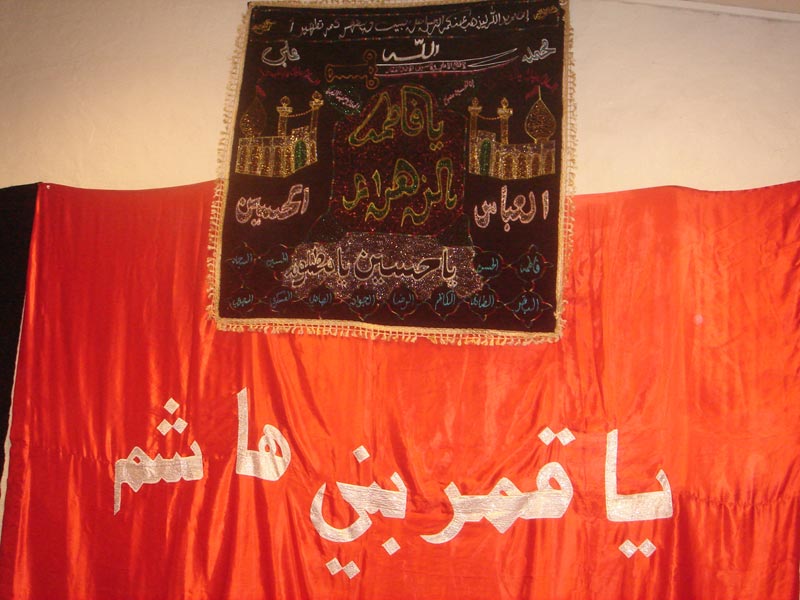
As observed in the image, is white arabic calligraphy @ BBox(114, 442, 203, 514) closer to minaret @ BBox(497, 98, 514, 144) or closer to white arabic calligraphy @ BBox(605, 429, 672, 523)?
white arabic calligraphy @ BBox(605, 429, 672, 523)

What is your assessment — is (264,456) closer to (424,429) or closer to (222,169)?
(424,429)

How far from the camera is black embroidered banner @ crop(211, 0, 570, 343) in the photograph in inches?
79.0

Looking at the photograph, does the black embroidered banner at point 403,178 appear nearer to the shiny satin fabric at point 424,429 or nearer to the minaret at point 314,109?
the minaret at point 314,109

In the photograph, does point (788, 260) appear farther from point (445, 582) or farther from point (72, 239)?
point (72, 239)

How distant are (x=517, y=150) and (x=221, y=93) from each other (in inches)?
45.1

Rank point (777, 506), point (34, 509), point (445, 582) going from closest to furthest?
point (777, 506) → point (445, 582) → point (34, 509)

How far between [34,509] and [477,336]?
1666 millimetres

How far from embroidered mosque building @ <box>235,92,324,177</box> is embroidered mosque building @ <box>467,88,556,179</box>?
570 mm

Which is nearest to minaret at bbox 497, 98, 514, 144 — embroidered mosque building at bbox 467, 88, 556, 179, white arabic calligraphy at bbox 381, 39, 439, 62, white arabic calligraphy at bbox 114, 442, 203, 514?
embroidered mosque building at bbox 467, 88, 556, 179

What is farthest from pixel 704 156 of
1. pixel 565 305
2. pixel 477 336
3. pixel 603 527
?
pixel 603 527

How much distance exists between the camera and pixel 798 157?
2.03m

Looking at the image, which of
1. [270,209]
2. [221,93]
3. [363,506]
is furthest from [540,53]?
[363,506]

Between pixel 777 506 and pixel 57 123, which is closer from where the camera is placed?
pixel 777 506

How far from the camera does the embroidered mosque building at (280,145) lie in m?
2.16
